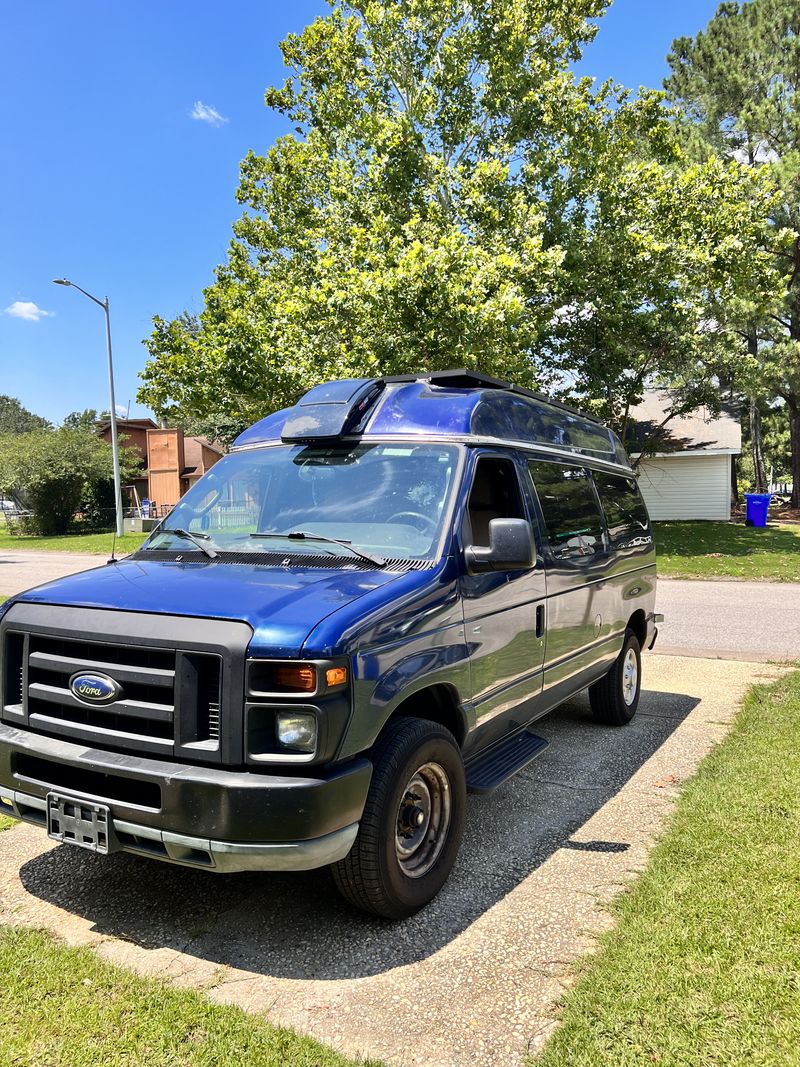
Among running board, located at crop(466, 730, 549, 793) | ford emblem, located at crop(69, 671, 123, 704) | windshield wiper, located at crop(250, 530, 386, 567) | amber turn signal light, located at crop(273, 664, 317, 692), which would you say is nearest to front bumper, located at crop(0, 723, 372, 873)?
ford emblem, located at crop(69, 671, 123, 704)

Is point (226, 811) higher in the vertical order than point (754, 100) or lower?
lower

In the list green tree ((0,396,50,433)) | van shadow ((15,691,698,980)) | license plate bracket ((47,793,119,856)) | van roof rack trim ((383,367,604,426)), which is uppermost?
green tree ((0,396,50,433))

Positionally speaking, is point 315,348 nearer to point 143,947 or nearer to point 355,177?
point 355,177

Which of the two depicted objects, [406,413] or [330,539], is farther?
[406,413]

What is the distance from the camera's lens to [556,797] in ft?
15.6

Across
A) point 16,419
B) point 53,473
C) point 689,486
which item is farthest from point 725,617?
point 16,419

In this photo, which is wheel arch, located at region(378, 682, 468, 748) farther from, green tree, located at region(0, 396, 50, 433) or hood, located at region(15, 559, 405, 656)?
green tree, located at region(0, 396, 50, 433)

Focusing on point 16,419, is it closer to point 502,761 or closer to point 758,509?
point 758,509

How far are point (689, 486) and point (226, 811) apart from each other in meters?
32.3

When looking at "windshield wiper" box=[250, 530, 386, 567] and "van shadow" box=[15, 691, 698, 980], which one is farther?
"windshield wiper" box=[250, 530, 386, 567]

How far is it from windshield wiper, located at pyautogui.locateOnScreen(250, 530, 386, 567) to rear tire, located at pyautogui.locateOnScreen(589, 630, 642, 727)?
3112mm

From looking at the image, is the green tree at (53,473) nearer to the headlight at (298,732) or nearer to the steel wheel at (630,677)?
the steel wheel at (630,677)

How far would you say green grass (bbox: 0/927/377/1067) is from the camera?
8.20 ft

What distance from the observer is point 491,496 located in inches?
173
